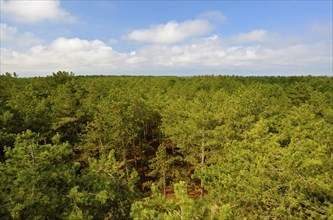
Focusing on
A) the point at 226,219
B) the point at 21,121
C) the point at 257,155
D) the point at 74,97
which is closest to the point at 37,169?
the point at 226,219

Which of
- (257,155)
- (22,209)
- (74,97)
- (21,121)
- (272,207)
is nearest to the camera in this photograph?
(22,209)

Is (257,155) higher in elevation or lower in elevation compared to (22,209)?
higher

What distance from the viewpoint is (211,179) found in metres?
16.2

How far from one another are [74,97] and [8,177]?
2161cm

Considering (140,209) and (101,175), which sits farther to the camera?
(101,175)

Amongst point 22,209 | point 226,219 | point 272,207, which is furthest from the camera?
point 272,207

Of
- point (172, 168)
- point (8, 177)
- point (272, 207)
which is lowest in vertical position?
point (172, 168)

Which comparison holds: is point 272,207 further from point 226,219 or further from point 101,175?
point 101,175

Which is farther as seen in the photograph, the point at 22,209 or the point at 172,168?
the point at 172,168

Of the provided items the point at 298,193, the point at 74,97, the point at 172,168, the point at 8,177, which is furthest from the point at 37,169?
the point at 74,97

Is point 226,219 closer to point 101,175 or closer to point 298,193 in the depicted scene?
point 298,193

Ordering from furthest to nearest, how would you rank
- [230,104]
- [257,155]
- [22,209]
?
[230,104] → [257,155] → [22,209]

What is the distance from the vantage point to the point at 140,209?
10617mm

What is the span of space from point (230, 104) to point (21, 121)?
19.5 m
